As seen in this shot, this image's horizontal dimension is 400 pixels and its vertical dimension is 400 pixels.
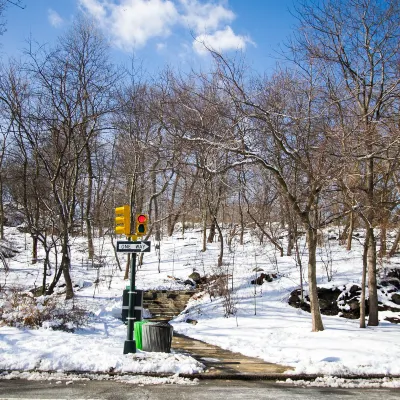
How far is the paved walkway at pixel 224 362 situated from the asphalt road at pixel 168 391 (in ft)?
2.01

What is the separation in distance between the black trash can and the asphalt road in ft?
5.86

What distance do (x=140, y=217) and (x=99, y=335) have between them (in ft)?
14.1

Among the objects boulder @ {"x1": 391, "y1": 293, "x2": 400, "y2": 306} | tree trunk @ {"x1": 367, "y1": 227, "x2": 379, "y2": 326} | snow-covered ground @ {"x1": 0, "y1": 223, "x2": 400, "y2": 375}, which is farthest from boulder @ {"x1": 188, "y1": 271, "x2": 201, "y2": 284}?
tree trunk @ {"x1": 367, "y1": 227, "x2": 379, "y2": 326}

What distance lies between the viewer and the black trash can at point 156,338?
8.22 m

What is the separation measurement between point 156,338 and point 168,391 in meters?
2.26

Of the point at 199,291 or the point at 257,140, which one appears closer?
the point at 257,140

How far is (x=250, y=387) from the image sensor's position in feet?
21.3

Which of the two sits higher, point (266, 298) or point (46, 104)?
point (46, 104)

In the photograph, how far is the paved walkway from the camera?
7.25 meters

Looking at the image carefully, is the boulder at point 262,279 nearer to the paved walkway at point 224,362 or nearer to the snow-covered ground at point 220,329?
the snow-covered ground at point 220,329

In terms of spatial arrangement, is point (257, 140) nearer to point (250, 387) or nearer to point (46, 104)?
point (250, 387)

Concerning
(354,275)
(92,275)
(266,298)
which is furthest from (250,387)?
(92,275)

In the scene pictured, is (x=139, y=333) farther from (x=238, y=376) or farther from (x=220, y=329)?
(x=220, y=329)

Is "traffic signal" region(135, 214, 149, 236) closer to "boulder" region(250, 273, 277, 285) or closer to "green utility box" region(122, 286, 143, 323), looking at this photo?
"green utility box" region(122, 286, 143, 323)
